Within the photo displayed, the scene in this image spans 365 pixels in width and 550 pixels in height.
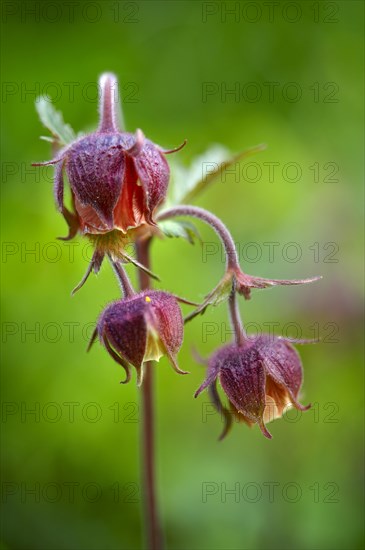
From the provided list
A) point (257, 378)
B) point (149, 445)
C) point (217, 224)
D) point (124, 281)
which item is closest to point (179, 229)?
point (217, 224)

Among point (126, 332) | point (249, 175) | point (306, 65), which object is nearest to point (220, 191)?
point (249, 175)

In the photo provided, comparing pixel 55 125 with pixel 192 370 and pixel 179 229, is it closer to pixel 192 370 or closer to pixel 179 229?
pixel 179 229

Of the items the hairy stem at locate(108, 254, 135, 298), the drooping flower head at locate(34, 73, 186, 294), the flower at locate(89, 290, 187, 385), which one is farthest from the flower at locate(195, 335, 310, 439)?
the drooping flower head at locate(34, 73, 186, 294)

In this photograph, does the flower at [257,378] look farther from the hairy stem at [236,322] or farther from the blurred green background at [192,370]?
the blurred green background at [192,370]

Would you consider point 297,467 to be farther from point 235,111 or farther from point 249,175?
point 235,111

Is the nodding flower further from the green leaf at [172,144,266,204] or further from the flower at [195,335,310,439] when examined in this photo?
the green leaf at [172,144,266,204]
